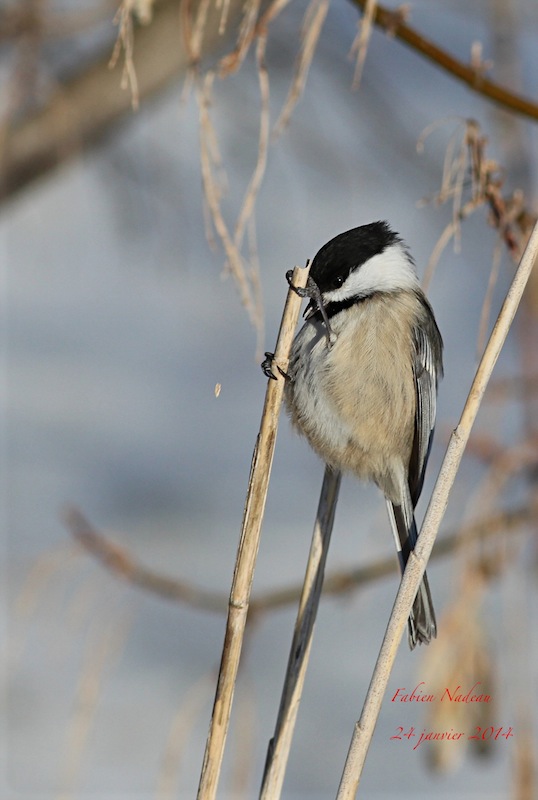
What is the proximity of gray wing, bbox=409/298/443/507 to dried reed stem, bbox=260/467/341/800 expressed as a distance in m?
0.36

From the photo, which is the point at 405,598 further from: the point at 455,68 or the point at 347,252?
the point at 455,68

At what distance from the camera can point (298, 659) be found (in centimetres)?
112

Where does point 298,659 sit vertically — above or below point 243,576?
below

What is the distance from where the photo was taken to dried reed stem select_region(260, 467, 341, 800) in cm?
109

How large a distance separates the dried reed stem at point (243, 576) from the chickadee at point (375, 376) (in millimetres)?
453

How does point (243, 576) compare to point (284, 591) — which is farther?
point (284, 591)

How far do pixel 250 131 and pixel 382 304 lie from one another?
32.4 inches

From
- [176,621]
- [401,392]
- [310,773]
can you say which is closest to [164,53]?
[401,392]

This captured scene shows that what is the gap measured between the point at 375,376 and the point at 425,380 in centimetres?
8

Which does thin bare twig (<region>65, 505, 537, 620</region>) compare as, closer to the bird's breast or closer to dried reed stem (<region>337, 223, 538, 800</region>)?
the bird's breast

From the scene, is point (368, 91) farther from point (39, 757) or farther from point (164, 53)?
point (39, 757)

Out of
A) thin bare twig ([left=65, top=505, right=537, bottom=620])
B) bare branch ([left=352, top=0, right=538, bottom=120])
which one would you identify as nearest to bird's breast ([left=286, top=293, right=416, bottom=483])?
thin bare twig ([left=65, top=505, right=537, bottom=620])

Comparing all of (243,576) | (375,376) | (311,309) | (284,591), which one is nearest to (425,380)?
(375,376)

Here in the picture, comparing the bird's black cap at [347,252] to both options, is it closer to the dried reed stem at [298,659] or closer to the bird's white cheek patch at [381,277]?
the bird's white cheek patch at [381,277]
